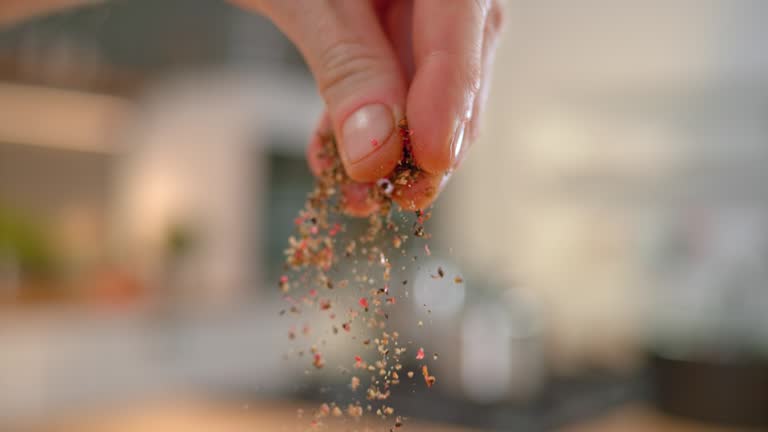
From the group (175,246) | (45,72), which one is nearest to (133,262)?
(175,246)

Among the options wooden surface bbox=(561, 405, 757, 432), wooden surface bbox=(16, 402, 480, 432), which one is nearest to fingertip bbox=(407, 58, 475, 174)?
wooden surface bbox=(16, 402, 480, 432)

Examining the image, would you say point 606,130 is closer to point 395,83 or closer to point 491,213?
point 491,213

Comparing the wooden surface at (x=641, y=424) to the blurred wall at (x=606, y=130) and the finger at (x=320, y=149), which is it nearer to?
the blurred wall at (x=606, y=130)

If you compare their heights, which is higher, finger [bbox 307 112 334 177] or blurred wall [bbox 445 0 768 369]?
blurred wall [bbox 445 0 768 369]

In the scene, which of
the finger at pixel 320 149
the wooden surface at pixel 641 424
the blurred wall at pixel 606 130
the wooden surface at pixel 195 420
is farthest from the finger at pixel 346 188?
the blurred wall at pixel 606 130

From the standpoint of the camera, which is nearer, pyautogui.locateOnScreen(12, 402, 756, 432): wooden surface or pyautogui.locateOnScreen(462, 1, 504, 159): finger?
pyautogui.locateOnScreen(462, 1, 504, 159): finger

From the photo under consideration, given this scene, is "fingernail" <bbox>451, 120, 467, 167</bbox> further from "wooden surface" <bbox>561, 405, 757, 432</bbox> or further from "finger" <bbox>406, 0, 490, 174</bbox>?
"wooden surface" <bbox>561, 405, 757, 432</bbox>

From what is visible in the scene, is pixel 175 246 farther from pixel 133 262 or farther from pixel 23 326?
pixel 23 326
